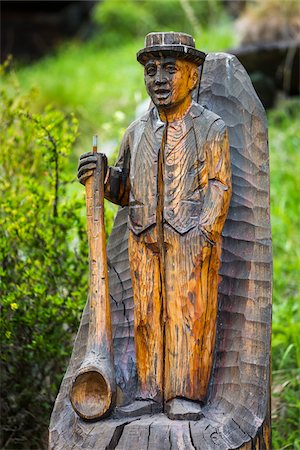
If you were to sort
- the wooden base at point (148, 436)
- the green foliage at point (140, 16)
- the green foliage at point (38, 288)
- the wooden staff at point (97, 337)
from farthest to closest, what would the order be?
the green foliage at point (140, 16) → the green foliage at point (38, 288) → the wooden staff at point (97, 337) → the wooden base at point (148, 436)

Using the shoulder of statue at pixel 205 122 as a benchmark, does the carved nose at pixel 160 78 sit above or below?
above

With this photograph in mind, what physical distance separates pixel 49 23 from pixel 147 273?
406 inches

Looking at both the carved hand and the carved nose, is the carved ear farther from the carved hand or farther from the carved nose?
the carved hand

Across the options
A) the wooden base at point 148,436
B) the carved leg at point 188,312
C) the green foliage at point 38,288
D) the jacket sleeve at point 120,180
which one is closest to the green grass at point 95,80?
the green foliage at point 38,288

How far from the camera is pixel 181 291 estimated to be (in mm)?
2473

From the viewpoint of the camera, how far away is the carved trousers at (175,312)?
97.0 inches

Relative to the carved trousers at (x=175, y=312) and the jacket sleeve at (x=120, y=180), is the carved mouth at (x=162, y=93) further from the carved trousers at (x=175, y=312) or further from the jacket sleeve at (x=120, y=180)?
the carved trousers at (x=175, y=312)

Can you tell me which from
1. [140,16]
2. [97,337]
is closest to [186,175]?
[97,337]

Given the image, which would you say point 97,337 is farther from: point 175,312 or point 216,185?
point 216,185

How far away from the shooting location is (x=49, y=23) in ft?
40.1

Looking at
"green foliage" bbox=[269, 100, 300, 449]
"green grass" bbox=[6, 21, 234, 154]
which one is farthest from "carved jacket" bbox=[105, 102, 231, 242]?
"green grass" bbox=[6, 21, 234, 154]

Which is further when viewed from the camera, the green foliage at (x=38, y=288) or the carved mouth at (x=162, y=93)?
the green foliage at (x=38, y=288)

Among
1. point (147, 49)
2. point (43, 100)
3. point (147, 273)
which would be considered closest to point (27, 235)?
point (147, 273)

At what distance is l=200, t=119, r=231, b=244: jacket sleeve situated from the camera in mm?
2465
